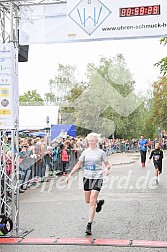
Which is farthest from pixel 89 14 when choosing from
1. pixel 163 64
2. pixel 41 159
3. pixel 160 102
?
pixel 160 102

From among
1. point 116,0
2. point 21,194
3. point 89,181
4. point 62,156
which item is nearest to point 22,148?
point 21,194

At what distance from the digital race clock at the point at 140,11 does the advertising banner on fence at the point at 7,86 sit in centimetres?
209

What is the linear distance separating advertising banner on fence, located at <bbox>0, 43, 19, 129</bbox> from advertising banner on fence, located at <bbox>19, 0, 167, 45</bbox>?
42 cm

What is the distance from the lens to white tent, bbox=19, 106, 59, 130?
33.0 meters

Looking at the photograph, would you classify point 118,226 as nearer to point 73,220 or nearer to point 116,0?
point 73,220

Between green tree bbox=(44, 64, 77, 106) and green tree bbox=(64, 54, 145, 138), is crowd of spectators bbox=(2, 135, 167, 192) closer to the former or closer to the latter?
green tree bbox=(64, 54, 145, 138)

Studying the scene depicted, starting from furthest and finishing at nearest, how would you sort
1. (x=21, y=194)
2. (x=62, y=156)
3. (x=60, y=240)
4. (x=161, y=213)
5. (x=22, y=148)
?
1. (x=62, y=156)
2. (x=22, y=148)
3. (x=21, y=194)
4. (x=161, y=213)
5. (x=60, y=240)

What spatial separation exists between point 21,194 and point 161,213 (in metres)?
5.14

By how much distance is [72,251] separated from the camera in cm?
720

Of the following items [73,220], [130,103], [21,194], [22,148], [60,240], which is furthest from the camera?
[130,103]

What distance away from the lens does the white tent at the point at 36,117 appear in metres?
33.0

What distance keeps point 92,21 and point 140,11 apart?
871 mm

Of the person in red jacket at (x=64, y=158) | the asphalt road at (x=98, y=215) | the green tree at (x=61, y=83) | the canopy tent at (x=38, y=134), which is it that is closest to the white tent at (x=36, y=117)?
the canopy tent at (x=38, y=134)

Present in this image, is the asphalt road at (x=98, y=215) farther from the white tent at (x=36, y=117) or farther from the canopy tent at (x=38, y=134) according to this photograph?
the white tent at (x=36, y=117)
